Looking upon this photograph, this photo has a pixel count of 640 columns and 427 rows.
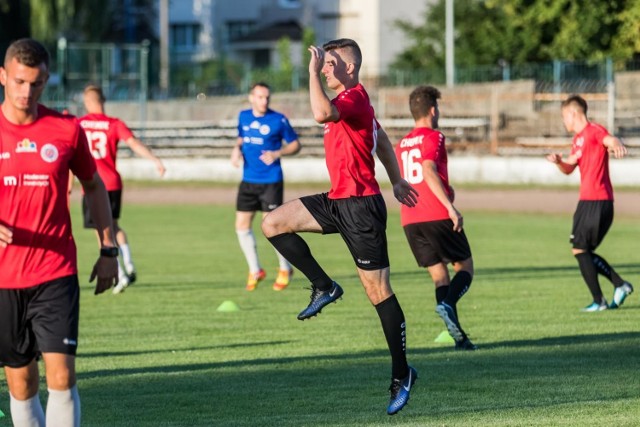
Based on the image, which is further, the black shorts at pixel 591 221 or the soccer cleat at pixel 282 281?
the soccer cleat at pixel 282 281

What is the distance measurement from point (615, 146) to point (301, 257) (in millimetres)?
4537

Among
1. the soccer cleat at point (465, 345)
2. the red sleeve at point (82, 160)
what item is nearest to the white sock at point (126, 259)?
the soccer cleat at point (465, 345)

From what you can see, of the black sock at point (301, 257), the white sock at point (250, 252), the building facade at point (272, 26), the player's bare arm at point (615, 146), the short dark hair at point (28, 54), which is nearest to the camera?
the short dark hair at point (28, 54)

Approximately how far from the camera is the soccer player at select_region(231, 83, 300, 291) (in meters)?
15.9

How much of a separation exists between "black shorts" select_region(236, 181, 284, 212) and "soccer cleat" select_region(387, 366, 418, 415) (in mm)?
7842

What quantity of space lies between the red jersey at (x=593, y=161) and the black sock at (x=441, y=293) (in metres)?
2.81

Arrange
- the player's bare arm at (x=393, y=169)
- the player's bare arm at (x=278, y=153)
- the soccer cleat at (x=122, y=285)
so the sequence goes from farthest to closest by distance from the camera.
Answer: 1. the soccer cleat at (x=122, y=285)
2. the player's bare arm at (x=278, y=153)
3. the player's bare arm at (x=393, y=169)

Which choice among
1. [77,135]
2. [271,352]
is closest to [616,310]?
[271,352]

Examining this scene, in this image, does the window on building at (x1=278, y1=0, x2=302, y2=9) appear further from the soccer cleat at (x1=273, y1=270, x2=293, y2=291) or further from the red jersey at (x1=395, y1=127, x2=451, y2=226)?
the red jersey at (x1=395, y1=127, x2=451, y2=226)

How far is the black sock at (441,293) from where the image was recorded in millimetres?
10797

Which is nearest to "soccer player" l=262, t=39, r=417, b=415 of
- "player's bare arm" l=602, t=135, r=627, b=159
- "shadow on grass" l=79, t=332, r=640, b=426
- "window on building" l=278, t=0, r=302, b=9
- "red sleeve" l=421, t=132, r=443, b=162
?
"shadow on grass" l=79, t=332, r=640, b=426

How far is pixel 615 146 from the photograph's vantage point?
12.5 metres

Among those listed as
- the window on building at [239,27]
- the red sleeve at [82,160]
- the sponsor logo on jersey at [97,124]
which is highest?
the window on building at [239,27]

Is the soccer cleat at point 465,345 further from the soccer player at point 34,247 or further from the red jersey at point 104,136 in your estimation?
the red jersey at point 104,136
